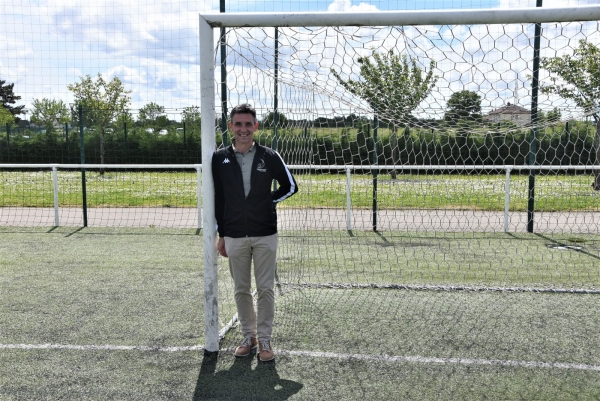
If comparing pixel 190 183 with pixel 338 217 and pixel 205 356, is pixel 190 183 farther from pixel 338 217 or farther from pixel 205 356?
pixel 205 356

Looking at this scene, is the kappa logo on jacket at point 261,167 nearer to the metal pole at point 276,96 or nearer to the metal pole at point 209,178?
the metal pole at point 209,178

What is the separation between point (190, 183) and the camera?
14.1m

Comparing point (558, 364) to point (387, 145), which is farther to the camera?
point (387, 145)

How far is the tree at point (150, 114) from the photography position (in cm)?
1070

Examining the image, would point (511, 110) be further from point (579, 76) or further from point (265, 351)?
point (265, 351)

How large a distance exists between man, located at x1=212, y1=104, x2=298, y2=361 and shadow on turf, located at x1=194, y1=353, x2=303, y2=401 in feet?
0.52

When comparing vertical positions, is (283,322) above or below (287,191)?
below

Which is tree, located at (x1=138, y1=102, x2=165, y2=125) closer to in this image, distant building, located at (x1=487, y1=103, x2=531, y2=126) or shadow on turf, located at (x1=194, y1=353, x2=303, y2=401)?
distant building, located at (x1=487, y1=103, x2=531, y2=126)

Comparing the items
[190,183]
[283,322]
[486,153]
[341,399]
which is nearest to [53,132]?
[190,183]

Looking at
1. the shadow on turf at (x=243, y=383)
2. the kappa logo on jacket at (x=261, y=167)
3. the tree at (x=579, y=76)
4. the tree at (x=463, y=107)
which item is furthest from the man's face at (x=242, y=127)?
the tree at (x=579, y=76)

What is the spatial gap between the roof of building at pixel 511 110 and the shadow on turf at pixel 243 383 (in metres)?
3.25

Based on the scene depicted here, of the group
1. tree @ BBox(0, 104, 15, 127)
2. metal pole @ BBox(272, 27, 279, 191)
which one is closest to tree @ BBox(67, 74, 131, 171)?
tree @ BBox(0, 104, 15, 127)

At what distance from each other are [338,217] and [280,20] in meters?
7.11

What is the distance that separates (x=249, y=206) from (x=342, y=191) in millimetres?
6099
